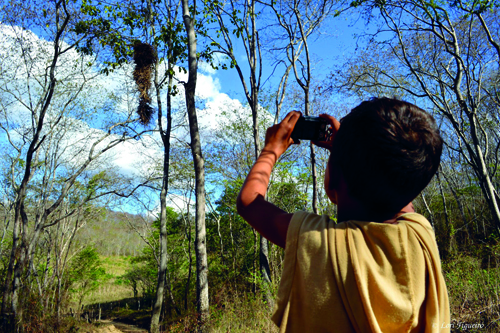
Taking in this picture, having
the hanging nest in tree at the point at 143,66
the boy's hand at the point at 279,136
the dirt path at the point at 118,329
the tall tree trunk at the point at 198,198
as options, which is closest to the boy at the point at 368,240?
the boy's hand at the point at 279,136

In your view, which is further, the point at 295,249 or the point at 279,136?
the point at 279,136

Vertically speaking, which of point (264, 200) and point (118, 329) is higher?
point (264, 200)

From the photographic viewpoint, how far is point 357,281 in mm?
597

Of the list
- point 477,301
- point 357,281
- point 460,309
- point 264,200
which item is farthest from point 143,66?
point 477,301

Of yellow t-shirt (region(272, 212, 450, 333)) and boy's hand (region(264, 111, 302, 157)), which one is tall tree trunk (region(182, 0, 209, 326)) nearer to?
boy's hand (region(264, 111, 302, 157))

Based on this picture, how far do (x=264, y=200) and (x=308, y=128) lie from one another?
0.30m

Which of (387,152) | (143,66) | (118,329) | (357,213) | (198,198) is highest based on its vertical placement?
(143,66)

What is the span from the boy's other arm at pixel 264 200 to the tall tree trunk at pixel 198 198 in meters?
6.18

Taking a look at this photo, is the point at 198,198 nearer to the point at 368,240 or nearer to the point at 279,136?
the point at 279,136

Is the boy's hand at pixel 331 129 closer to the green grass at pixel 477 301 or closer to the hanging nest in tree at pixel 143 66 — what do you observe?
the green grass at pixel 477 301

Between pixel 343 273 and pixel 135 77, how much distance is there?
9.23m

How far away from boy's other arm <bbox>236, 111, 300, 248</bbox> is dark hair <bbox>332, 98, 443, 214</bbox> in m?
0.17

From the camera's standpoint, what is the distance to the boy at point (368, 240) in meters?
0.60

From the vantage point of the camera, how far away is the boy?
A: 23.8 inches
